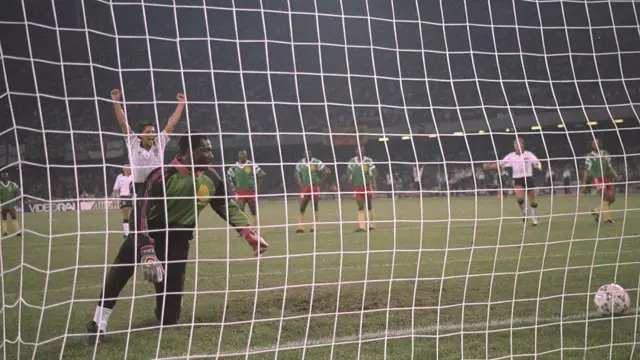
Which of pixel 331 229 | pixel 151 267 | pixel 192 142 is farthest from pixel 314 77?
pixel 151 267

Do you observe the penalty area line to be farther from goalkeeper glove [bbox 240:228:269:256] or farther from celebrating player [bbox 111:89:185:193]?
celebrating player [bbox 111:89:185:193]

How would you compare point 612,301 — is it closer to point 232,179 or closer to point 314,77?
point 232,179

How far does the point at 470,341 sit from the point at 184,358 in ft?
6.91

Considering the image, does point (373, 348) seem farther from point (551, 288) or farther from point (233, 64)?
point (233, 64)

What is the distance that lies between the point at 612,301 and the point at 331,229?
9.56 meters

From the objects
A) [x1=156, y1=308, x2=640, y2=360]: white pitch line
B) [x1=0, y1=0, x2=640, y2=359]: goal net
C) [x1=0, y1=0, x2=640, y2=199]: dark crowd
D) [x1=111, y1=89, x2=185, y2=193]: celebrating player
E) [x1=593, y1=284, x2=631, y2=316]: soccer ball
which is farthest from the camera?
[x1=0, y1=0, x2=640, y2=199]: dark crowd

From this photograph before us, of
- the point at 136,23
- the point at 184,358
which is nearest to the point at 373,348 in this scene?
the point at 184,358

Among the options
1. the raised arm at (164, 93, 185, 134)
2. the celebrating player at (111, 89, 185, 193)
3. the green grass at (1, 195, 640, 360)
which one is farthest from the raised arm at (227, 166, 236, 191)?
the raised arm at (164, 93, 185, 134)

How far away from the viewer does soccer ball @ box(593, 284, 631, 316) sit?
5.70 meters

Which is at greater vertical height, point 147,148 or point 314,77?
point 314,77

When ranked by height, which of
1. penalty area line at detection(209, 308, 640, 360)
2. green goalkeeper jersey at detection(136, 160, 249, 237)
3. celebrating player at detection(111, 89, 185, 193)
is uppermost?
celebrating player at detection(111, 89, 185, 193)

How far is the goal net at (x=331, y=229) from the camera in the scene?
15.6 feet

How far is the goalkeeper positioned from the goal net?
0.65 feet

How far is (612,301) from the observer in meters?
5.68
